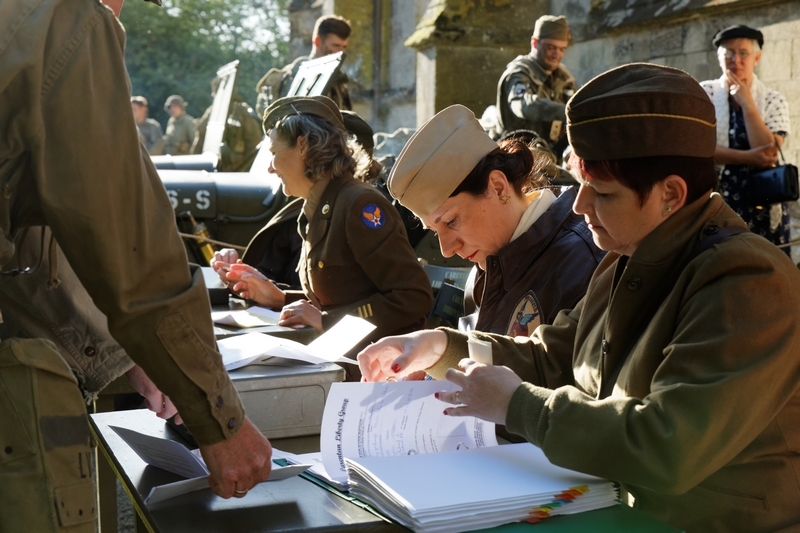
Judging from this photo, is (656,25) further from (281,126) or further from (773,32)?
(281,126)

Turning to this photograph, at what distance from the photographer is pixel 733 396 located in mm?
1527

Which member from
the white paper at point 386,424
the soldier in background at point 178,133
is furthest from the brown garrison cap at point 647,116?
the soldier in background at point 178,133

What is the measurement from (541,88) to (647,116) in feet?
18.5

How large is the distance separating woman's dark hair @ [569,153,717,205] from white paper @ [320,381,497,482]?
0.47 meters

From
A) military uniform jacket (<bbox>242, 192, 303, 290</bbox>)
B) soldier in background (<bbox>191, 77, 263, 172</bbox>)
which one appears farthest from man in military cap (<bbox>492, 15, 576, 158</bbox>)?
military uniform jacket (<bbox>242, 192, 303, 290</bbox>)

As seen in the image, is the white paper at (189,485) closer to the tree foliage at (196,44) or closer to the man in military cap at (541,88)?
the man in military cap at (541,88)

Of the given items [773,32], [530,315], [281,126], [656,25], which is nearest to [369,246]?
[281,126]

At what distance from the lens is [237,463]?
1.73 m

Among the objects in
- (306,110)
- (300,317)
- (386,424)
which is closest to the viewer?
(386,424)

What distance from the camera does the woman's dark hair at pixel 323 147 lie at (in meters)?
3.99

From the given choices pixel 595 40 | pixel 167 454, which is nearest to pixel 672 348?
pixel 167 454

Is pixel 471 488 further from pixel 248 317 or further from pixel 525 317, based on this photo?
pixel 248 317

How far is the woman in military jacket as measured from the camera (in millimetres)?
3678

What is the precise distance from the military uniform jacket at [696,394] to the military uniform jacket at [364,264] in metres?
1.90
